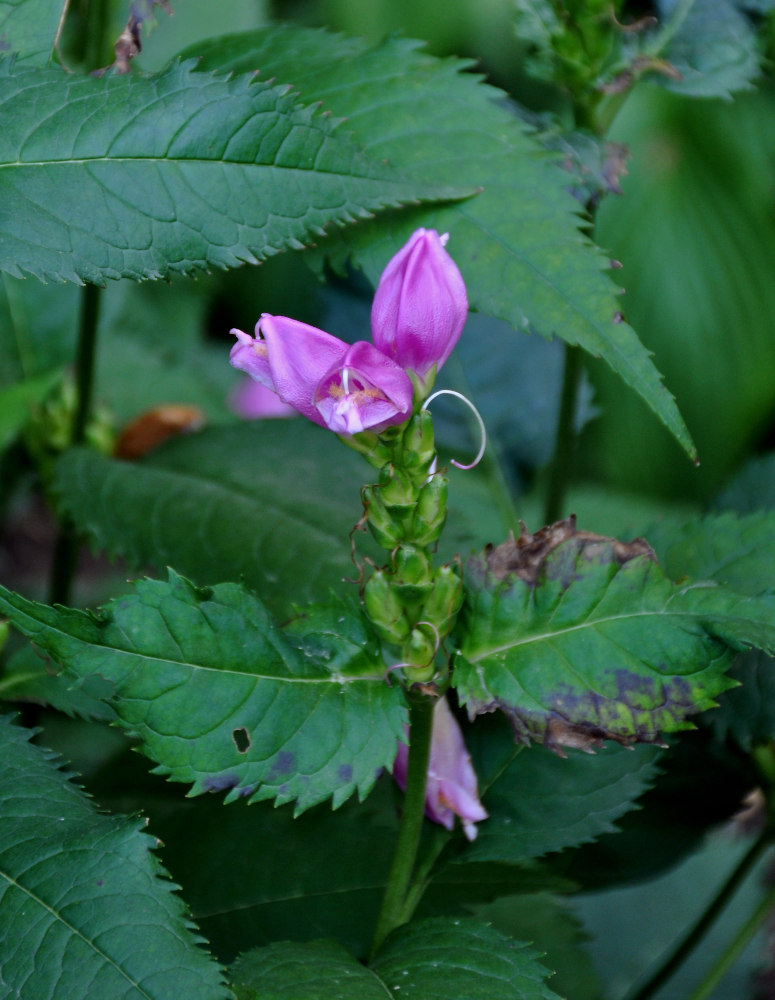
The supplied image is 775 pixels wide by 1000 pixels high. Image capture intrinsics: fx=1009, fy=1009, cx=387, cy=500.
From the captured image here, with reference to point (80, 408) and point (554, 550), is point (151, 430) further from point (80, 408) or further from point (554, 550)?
point (554, 550)

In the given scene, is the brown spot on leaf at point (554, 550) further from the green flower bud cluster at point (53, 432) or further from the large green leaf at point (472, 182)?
the green flower bud cluster at point (53, 432)

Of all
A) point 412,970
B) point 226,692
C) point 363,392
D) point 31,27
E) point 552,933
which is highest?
point 31,27

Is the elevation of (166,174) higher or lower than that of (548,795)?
higher

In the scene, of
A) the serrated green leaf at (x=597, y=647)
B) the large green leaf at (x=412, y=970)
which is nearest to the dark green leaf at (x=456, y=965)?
the large green leaf at (x=412, y=970)

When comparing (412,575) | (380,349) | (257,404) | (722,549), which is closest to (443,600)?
(412,575)

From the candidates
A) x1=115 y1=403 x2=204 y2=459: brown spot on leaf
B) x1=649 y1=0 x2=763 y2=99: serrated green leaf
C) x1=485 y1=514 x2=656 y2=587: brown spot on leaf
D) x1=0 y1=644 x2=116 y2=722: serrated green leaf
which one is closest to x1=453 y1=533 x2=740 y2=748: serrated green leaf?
x1=485 y1=514 x2=656 y2=587: brown spot on leaf
